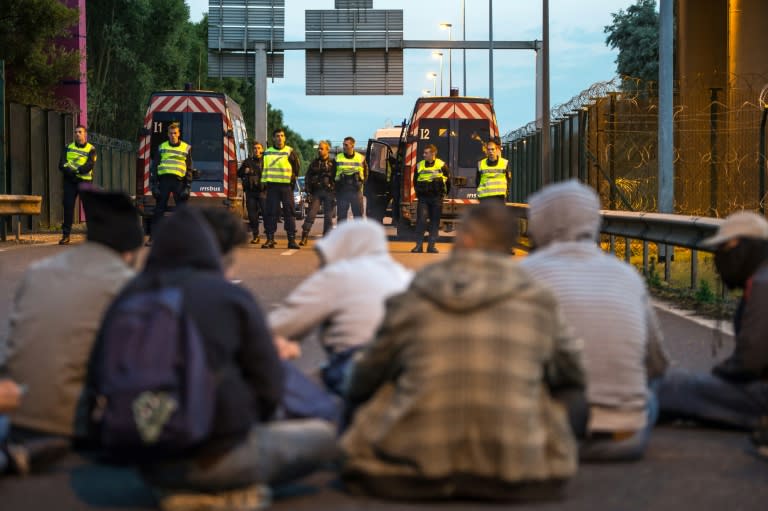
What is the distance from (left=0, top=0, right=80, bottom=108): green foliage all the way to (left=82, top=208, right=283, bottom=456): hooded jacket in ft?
104

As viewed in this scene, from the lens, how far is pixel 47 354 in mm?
6000

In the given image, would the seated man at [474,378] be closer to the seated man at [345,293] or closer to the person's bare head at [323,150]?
the seated man at [345,293]

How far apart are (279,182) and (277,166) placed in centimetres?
30

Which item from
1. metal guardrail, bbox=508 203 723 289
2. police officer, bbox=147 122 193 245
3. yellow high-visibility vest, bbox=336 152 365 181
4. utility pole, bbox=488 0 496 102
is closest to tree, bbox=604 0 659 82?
utility pole, bbox=488 0 496 102

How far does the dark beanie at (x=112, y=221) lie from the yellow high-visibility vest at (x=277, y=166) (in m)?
18.1

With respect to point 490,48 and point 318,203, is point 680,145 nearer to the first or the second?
point 318,203

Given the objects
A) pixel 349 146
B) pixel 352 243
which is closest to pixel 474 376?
pixel 352 243

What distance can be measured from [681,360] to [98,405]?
541cm

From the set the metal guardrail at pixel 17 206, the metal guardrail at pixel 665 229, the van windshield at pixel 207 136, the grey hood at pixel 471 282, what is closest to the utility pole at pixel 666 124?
the metal guardrail at pixel 665 229

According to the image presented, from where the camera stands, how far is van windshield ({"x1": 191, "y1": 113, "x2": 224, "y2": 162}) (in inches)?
1094

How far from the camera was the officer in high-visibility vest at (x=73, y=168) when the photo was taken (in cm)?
2366

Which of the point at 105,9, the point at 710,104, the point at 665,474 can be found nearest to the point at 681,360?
the point at 665,474

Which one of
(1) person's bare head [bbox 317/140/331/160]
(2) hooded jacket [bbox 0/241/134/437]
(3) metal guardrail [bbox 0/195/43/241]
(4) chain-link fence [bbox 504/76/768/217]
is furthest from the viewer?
(1) person's bare head [bbox 317/140/331/160]

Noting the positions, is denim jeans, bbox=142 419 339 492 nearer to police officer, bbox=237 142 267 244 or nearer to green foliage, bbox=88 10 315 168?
police officer, bbox=237 142 267 244
